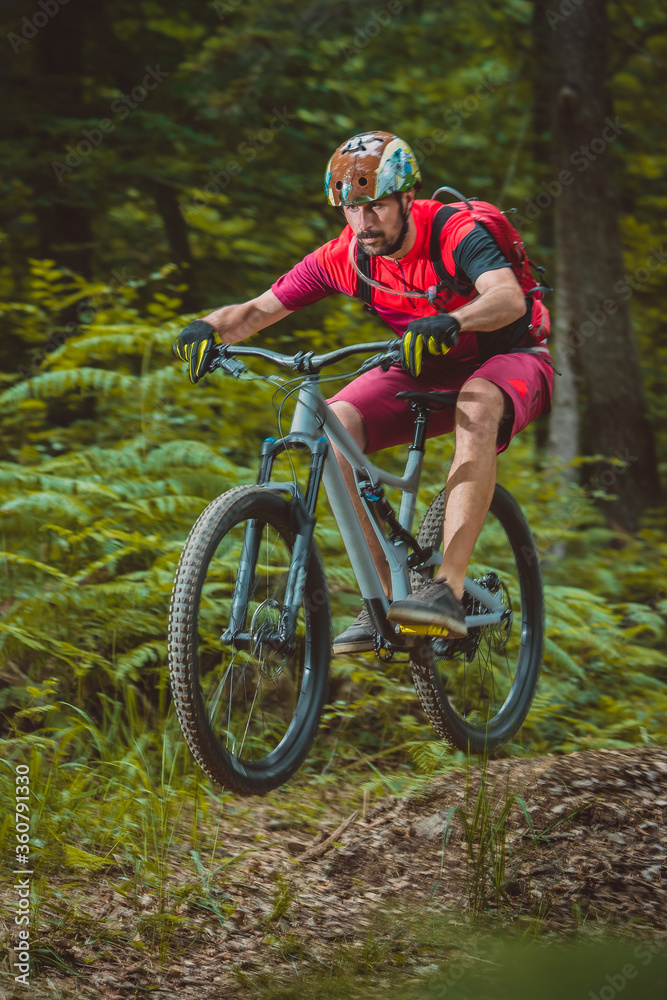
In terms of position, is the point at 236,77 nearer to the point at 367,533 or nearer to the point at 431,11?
the point at 431,11

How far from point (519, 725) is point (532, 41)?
8.09 m

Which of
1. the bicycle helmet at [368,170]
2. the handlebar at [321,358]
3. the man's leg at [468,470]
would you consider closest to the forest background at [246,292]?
the man's leg at [468,470]

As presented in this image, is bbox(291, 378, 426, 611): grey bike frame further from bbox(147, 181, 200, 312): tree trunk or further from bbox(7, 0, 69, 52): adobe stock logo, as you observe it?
bbox(7, 0, 69, 52): adobe stock logo

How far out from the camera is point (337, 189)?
10.6 feet

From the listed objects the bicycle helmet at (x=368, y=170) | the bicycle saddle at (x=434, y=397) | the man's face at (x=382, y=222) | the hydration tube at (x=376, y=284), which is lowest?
the bicycle saddle at (x=434, y=397)

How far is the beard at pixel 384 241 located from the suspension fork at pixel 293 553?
769 mm

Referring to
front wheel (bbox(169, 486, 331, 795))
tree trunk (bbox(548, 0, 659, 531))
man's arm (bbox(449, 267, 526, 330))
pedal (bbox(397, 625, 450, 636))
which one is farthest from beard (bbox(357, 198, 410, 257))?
tree trunk (bbox(548, 0, 659, 531))

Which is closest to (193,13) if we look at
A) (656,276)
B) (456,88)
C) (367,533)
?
(456,88)

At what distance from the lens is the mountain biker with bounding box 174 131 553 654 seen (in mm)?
3178

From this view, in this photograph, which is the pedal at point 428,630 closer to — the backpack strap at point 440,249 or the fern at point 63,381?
the backpack strap at point 440,249

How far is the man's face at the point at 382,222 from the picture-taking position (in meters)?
3.28

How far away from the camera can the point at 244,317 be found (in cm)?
356

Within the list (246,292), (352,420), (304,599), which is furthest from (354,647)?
(246,292)

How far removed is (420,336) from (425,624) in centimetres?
102
